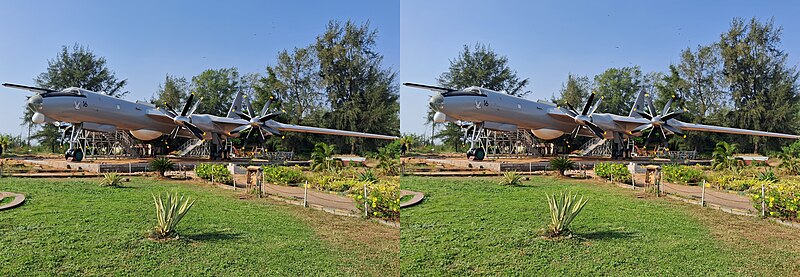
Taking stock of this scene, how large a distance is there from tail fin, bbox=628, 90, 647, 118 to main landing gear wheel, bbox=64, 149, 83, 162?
15.5m

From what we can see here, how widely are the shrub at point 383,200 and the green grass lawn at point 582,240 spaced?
212 millimetres

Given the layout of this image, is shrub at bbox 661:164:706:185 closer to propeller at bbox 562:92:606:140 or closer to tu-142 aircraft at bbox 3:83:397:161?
propeller at bbox 562:92:606:140

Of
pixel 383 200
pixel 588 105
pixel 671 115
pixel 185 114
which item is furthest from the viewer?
pixel 671 115

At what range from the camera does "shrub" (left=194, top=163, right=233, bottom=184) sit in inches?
327

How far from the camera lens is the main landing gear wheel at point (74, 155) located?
10242 mm

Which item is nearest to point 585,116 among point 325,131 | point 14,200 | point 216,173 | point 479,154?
point 479,154

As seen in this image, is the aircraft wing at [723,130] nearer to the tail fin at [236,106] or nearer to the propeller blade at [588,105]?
the propeller blade at [588,105]

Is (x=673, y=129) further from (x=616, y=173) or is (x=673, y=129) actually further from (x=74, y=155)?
(x=74, y=155)

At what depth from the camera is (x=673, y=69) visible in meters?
13.6

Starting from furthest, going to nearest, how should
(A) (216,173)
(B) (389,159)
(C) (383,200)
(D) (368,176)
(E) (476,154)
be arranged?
1. (E) (476,154)
2. (A) (216,173)
3. (D) (368,176)
4. (C) (383,200)
5. (B) (389,159)

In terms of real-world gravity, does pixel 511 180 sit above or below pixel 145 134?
below

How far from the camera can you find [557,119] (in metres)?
16.5

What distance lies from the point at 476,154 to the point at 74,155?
Result: 9.86 m

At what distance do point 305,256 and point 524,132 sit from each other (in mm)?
13962
